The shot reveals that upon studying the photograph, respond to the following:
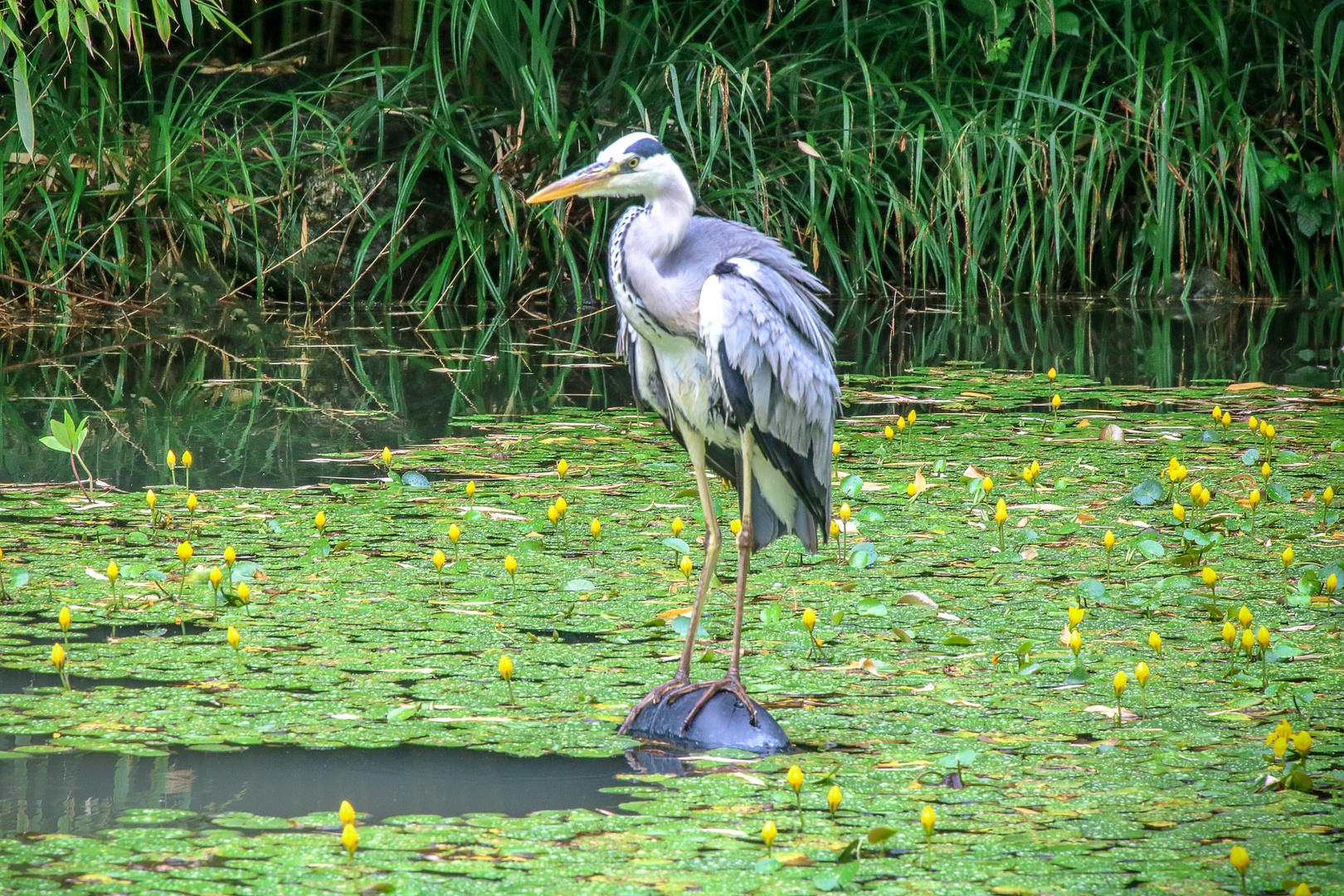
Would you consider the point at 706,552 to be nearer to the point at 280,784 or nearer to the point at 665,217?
the point at 665,217

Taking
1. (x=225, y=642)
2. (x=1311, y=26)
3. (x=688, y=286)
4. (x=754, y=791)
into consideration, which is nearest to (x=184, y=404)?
(x=225, y=642)

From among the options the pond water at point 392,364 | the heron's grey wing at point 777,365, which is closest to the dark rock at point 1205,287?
the pond water at point 392,364

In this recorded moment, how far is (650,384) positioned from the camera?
3.44 m

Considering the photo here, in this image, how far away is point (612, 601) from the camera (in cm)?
370

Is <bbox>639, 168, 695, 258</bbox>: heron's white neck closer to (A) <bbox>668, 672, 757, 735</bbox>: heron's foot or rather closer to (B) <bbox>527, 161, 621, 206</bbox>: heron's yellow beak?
(B) <bbox>527, 161, 621, 206</bbox>: heron's yellow beak

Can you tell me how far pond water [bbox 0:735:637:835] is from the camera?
98.0 inches

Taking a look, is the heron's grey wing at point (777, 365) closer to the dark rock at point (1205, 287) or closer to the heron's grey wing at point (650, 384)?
the heron's grey wing at point (650, 384)

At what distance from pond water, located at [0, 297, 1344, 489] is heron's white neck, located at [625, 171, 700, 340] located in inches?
80.2

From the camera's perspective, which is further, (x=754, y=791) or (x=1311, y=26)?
(x=1311, y=26)

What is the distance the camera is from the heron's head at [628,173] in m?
3.16

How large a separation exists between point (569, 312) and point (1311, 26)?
4915 mm

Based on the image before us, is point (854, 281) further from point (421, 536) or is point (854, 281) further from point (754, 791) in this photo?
point (754, 791)

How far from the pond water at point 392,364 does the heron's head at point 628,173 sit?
77.9 inches

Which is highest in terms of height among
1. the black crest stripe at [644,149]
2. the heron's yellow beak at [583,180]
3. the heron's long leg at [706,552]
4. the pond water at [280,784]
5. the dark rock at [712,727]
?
the black crest stripe at [644,149]
